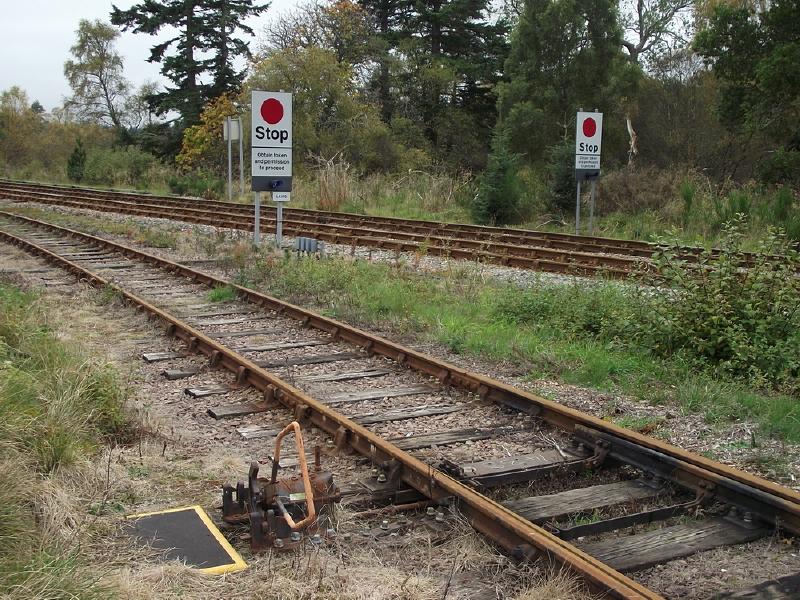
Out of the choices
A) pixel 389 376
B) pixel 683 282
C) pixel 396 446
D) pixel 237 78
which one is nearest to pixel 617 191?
pixel 683 282

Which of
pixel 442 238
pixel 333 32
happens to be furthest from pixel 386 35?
pixel 442 238

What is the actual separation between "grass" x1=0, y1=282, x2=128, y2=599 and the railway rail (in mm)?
5609

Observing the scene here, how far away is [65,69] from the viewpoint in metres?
64.2

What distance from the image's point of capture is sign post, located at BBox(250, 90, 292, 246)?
14055mm

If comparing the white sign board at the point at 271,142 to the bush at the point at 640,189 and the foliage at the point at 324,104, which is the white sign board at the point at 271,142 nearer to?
the bush at the point at 640,189

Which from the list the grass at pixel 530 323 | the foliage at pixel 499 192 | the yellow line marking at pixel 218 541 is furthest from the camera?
the foliage at pixel 499 192

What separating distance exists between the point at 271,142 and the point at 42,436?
10.0 metres

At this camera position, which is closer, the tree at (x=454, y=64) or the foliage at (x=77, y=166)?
the tree at (x=454, y=64)

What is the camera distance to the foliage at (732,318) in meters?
7.21

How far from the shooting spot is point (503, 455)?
5.39 meters

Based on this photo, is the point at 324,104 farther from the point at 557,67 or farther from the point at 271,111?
the point at 271,111

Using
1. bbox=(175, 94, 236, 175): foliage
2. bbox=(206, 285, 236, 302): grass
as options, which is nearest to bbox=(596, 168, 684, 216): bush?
bbox=(206, 285, 236, 302): grass

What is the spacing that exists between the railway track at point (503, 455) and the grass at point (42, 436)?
89cm

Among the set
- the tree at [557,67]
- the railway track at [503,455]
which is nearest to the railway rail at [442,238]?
the railway track at [503,455]
